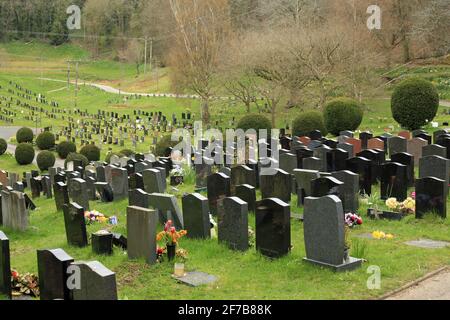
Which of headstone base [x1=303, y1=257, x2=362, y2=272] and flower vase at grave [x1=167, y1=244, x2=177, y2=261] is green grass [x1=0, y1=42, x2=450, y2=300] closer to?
headstone base [x1=303, y1=257, x2=362, y2=272]

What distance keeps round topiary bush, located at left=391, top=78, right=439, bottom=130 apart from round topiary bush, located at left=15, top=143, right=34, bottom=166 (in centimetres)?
2137

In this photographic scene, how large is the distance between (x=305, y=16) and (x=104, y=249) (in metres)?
43.8

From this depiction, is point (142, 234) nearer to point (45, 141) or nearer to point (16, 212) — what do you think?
A: point (16, 212)

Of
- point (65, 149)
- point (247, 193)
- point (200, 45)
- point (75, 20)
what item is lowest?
point (65, 149)

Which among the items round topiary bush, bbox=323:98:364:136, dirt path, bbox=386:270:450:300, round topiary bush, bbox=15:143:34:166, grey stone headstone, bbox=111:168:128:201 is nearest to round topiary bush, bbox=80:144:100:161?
round topiary bush, bbox=15:143:34:166

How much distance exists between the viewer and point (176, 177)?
1870 cm

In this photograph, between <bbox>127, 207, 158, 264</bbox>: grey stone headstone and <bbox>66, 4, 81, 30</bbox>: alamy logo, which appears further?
<bbox>66, 4, 81, 30</bbox>: alamy logo

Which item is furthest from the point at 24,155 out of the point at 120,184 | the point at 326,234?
the point at 326,234

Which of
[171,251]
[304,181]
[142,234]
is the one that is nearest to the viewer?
[142,234]

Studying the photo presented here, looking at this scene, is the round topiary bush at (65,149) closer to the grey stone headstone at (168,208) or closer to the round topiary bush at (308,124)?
the round topiary bush at (308,124)

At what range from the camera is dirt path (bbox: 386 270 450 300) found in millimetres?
7918

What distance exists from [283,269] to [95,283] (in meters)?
3.14

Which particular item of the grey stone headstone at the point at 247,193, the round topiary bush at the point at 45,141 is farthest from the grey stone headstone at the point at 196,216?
the round topiary bush at the point at 45,141
